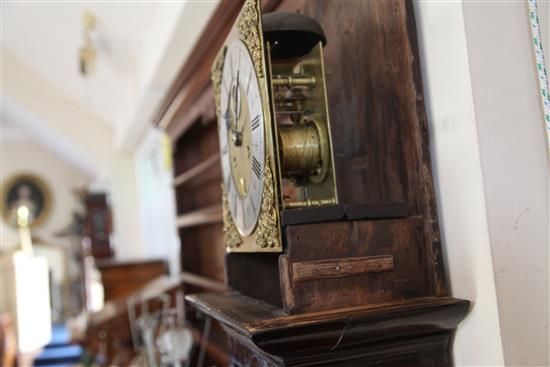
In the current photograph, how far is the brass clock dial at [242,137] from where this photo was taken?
974mm

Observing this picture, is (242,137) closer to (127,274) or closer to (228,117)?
(228,117)

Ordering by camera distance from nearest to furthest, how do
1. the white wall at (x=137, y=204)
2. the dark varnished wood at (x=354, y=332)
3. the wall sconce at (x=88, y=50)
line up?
the dark varnished wood at (x=354, y=332) < the wall sconce at (x=88, y=50) < the white wall at (x=137, y=204)

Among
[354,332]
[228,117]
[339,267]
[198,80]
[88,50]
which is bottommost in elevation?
[354,332]

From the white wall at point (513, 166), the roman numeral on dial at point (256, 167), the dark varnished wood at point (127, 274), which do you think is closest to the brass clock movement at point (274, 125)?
the roman numeral on dial at point (256, 167)

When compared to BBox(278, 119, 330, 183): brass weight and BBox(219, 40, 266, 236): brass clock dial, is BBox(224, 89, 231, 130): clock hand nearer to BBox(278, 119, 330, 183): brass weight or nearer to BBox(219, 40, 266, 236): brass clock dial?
BBox(219, 40, 266, 236): brass clock dial

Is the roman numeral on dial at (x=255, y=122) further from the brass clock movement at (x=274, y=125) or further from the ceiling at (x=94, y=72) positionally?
the ceiling at (x=94, y=72)

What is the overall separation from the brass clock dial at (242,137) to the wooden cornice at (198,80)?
397 mm

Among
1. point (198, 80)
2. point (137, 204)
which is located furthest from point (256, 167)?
point (137, 204)

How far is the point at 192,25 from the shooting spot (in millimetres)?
1933

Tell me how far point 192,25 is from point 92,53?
1460mm

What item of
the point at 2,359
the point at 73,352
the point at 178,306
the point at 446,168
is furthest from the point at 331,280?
the point at 73,352

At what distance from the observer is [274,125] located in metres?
0.90

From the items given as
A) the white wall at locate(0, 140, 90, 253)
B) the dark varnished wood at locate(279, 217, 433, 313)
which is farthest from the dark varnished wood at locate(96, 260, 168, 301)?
the dark varnished wood at locate(279, 217, 433, 313)

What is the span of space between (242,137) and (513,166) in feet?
1.75
